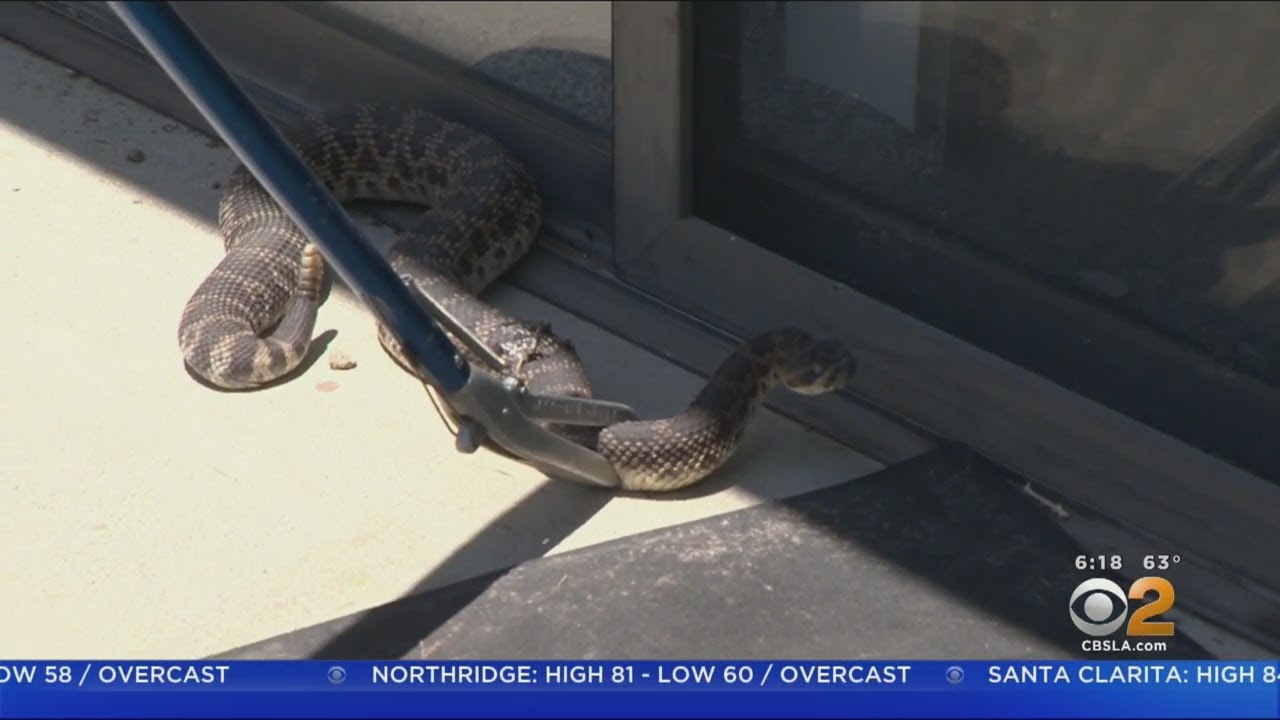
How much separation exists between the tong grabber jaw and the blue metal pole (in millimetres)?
121

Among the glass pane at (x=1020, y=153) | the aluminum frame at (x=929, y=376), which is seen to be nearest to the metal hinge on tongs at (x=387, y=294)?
the aluminum frame at (x=929, y=376)

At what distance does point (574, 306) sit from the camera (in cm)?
655

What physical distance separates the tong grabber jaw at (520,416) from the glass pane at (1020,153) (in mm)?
1204

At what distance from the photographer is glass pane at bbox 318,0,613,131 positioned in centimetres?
687

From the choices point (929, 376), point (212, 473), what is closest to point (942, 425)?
point (929, 376)

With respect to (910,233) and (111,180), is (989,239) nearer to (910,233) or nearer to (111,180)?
(910,233)

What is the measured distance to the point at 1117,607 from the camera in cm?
509

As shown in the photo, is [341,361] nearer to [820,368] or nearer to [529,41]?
[820,368]

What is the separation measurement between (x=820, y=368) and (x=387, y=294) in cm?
155

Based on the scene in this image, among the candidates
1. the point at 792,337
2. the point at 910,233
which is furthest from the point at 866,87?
the point at 792,337

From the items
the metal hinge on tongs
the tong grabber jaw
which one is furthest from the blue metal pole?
the tong grabber jaw

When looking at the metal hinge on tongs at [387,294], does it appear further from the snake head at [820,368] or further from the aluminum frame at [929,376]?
the aluminum frame at [929,376]

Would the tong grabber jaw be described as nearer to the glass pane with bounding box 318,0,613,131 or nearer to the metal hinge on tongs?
the metal hinge on tongs

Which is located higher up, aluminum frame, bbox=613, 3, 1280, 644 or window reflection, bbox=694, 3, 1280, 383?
window reflection, bbox=694, 3, 1280, 383
